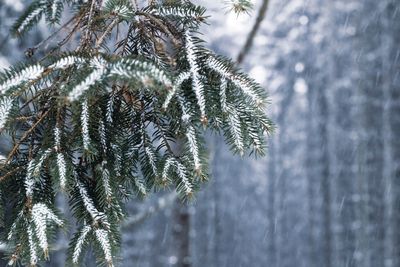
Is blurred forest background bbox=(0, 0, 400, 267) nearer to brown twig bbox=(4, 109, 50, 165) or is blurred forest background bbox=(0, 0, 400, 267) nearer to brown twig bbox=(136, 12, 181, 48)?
brown twig bbox=(136, 12, 181, 48)

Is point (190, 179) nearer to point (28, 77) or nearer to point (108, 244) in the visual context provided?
point (108, 244)

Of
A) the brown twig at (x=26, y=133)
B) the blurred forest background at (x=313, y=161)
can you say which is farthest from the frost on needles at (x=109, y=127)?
the blurred forest background at (x=313, y=161)

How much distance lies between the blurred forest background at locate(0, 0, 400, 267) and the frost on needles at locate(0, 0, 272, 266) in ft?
37.3

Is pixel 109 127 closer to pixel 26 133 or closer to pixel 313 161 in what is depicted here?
pixel 26 133

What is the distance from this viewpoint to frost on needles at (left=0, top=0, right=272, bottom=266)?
121 cm

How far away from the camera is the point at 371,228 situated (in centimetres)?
1747

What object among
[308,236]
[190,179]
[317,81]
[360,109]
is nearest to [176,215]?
[190,179]

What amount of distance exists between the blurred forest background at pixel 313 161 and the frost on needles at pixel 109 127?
11363mm

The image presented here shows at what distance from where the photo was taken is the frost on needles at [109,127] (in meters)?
1.21

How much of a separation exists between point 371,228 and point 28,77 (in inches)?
682

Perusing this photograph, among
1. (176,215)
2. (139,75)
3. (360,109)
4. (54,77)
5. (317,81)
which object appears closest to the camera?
(139,75)

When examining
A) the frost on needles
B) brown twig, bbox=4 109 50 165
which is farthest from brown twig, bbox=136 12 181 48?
brown twig, bbox=4 109 50 165

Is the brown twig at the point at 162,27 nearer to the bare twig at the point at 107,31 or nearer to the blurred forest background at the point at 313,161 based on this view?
the bare twig at the point at 107,31

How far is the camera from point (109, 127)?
1.31 m
